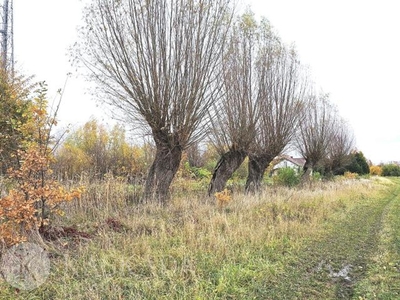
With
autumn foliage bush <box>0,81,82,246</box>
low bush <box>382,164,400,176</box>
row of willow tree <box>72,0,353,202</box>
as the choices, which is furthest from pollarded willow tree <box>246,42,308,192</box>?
low bush <box>382,164,400,176</box>

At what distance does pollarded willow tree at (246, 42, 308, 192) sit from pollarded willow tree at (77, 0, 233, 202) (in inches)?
199

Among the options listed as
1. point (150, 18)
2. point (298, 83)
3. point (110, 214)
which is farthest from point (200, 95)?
point (298, 83)

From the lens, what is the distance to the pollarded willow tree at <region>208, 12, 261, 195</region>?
12.5 metres

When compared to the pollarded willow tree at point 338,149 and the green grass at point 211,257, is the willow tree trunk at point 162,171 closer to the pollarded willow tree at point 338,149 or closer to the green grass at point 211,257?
the green grass at point 211,257

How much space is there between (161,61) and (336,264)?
6.28m

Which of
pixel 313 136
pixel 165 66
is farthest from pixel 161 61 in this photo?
pixel 313 136

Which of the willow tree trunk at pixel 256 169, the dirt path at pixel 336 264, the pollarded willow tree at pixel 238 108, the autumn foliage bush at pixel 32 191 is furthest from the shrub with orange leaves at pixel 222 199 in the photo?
the willow tree trunk at pixel 256 169

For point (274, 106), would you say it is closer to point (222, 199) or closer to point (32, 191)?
point (222, 199)

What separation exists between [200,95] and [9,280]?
6563 mm

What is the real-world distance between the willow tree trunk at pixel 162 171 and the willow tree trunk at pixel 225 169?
3814mm

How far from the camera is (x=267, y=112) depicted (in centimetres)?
1413

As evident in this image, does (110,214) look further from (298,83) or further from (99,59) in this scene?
(298,83)

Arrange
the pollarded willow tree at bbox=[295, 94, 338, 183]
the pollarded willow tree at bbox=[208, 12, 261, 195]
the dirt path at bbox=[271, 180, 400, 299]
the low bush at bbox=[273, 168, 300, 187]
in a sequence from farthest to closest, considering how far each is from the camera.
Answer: the pollarded willow tree at bbox=[295, 94, 338, 183] → the low bush at bbox=[273, 168, 300, 187] → the pollarded willow tree at bbox=[208, 12, 261, 195] → the dirt path at bbox=[271, 180, 400, 299]

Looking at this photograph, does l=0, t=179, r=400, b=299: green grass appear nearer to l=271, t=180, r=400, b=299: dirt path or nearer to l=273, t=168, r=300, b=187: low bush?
l=271, t=180, r=400, b=299: dirt path
